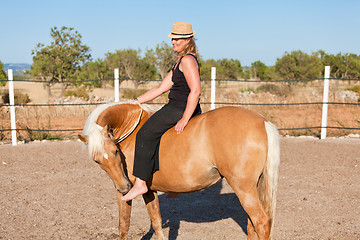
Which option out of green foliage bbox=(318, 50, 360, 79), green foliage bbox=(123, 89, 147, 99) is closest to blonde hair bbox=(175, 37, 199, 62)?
green foliage bbox=(123, 89, 147, 99)

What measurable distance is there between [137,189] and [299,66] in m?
28.0

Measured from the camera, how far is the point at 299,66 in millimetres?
28109

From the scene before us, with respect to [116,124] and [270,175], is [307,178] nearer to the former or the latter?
[270,175]

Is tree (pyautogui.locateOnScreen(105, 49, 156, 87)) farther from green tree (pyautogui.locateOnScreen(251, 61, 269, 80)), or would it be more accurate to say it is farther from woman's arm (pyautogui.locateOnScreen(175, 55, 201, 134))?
woman's arm (pyautogui.locateOnScreen(175, 55, 201, 134))

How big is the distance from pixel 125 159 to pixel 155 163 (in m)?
0.33

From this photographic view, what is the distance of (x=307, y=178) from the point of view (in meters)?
6.03

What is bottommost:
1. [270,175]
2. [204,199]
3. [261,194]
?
[204,199]

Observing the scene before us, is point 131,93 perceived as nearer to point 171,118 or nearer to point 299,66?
point 299,66

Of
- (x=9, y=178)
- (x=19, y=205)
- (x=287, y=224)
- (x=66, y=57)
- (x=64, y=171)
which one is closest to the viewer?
(x=287, y=224)

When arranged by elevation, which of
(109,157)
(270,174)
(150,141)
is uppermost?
(150,141)

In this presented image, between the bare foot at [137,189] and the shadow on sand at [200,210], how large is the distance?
1155mm

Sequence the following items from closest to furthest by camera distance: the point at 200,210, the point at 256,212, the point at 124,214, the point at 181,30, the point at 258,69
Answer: the point at 256,212 < the point at 181,30 < the point at 124,214 < the point at 200,210 < the point at 258,69

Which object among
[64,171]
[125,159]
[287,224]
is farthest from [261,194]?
[64,171]

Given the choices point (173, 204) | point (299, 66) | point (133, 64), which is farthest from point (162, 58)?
point (173, 204)
